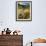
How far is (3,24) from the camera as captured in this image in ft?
6.85

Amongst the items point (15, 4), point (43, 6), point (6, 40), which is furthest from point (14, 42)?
point (43, 6)

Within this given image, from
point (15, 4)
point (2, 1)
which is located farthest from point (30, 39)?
point (2, 1)

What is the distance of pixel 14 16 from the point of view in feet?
6.88

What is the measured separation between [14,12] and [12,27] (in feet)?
1.01

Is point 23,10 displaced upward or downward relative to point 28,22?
upward

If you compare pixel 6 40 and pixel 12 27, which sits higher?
pixel 12 27

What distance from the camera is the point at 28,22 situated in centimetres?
209

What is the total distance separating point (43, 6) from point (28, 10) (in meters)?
0.32

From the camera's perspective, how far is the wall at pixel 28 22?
6.81ft

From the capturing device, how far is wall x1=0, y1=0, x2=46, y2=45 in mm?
2076

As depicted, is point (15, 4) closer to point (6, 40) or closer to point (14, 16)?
point (14, 16)

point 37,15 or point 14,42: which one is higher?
point 37,15

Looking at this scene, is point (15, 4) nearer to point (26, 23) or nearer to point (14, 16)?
point (14, 16)

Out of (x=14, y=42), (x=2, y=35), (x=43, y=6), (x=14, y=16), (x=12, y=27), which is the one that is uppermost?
(x=43, y=6)
